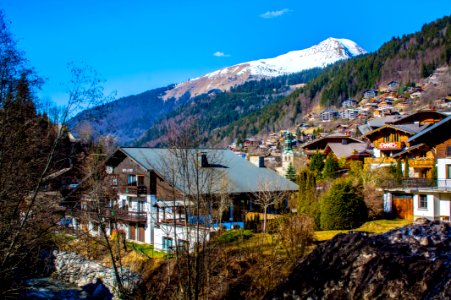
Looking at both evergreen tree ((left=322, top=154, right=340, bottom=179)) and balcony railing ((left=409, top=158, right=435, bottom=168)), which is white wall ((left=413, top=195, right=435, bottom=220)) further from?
evergreen tree ((left=322, top=154, right=340, bottom=179))

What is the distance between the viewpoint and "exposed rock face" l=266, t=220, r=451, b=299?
7.66 meters

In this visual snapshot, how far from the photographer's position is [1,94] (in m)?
12.2

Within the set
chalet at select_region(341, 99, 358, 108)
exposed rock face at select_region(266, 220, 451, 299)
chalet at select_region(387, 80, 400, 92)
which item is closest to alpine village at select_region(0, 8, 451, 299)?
exposed rock face at select_region(266, 220, 451, 299)

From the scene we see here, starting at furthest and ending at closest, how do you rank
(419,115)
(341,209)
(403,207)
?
(419,115), (403,207), (341,209)

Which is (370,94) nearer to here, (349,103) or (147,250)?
(349,103)

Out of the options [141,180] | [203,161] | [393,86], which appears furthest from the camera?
[393,86]

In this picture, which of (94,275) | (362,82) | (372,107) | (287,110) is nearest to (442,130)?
(94,275)

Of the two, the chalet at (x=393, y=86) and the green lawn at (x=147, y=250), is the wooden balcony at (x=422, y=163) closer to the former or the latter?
the green lawn at (x=147, y=250)

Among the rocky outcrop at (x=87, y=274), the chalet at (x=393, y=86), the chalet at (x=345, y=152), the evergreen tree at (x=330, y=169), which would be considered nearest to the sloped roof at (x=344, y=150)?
the chalet at (x=345, y=152)

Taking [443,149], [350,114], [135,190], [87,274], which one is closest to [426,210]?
[443,149]

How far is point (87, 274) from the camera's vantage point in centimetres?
2745

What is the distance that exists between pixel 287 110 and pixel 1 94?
180 m

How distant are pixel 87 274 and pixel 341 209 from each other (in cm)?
1589

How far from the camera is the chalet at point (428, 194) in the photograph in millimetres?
28469
